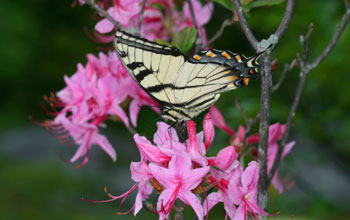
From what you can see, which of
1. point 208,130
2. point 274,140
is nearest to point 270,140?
point 274,140

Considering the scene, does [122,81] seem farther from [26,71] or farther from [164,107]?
[26,71]

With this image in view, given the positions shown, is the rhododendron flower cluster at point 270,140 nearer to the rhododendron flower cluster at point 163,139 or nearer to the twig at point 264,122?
the rhododendron flower cluster at point 163,139

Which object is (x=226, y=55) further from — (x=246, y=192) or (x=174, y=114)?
(x=246, y=192)

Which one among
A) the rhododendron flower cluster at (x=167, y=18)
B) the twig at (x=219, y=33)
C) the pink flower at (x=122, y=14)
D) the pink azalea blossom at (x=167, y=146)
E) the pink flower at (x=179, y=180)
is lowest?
the pink flower at (x=179, y=180)

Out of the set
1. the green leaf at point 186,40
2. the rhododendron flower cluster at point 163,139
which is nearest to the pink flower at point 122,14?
the rhododendron flower cluster at point 163,139

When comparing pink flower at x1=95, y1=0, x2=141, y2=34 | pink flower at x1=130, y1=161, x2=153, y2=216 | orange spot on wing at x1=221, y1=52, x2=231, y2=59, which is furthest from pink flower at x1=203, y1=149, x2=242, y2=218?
pink flower at x1=95, y1=0, x2=141, y2=34

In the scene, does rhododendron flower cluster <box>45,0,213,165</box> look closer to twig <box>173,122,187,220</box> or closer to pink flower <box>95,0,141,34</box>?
pink flower <box>95,0,141,34</box>

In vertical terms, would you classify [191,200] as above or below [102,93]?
below
